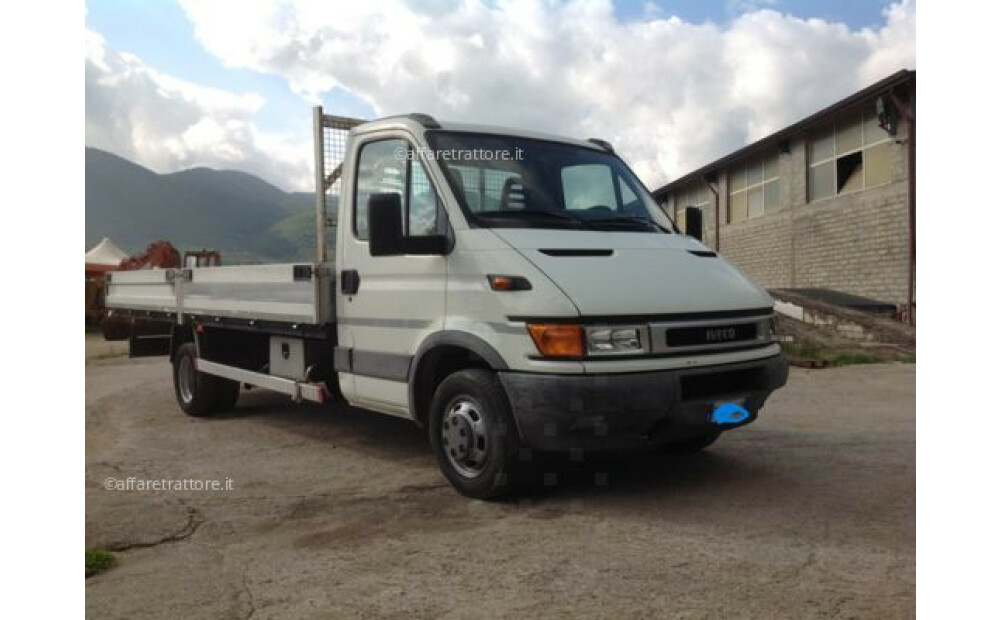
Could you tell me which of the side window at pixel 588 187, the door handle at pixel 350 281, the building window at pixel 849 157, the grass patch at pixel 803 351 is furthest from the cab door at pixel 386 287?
the building window at pixel 849 157

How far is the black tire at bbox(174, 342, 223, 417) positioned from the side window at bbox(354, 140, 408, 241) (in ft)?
10.5

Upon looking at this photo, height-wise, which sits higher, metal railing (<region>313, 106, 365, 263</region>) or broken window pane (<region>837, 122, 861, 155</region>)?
broken window pane (<region>837, 122, 861, 155</region>)

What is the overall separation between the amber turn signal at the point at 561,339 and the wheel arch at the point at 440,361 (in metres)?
0.29

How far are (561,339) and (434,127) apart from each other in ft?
6.03

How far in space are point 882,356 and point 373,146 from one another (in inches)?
411

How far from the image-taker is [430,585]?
3.24 meters

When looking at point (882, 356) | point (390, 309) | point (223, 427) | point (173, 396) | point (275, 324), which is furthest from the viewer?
point (882, 356)

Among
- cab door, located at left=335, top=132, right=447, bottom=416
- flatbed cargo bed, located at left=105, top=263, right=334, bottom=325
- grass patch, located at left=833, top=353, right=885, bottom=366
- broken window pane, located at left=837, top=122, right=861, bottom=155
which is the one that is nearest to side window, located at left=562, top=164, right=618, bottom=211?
cab door, located at left=335, top=132, right=447, bottom=416

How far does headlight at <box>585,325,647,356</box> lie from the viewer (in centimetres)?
401

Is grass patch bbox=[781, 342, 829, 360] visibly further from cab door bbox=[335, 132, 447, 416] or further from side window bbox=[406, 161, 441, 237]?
side window bbox=[406, 161, 441, 237]

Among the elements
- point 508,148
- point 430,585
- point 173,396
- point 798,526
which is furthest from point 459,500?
point 173,396

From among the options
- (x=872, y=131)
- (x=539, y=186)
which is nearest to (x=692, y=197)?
(x=872, y=131)

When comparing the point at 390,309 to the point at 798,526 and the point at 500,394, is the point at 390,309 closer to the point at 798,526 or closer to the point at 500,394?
the point at 500,394

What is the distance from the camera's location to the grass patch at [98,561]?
11.6ft
